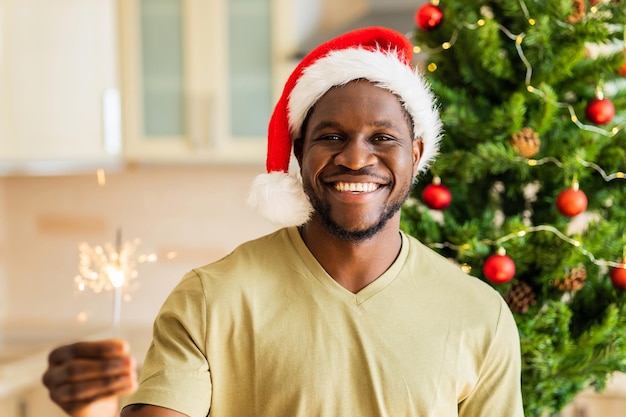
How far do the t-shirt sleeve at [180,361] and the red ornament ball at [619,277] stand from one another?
81 cm

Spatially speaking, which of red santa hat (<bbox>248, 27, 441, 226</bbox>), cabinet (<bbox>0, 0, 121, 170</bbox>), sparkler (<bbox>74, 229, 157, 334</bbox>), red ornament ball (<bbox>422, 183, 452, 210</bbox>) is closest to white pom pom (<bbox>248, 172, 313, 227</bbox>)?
red santa hat (<bbox>248, 27, 441, 226</bbox>)

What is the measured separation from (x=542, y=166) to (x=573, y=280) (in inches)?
9.0

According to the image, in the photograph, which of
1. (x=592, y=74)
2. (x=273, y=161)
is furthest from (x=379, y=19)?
(x=273, y=161)

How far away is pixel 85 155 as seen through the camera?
2672 mm

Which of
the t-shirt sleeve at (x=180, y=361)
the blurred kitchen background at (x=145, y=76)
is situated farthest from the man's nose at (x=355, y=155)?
A: the blurred kitchen background at (x=145, y=76)

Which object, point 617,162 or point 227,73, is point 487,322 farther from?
point 227,73

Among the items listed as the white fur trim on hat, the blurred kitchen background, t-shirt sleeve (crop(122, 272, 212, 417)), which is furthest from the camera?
the blurred kitchen background

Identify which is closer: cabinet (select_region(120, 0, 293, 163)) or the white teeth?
the white teeth

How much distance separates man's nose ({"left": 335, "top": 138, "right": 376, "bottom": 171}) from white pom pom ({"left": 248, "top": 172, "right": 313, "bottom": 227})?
0.40 ft

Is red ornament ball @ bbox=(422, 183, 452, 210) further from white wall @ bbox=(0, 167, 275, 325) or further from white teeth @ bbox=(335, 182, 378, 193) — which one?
white wall @ bbox=(0, 167, 275, 325)

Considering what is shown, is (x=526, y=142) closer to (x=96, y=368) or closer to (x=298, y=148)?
(x=298, y=148)

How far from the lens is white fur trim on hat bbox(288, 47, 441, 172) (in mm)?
1104

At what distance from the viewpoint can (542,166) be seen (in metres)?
1.45

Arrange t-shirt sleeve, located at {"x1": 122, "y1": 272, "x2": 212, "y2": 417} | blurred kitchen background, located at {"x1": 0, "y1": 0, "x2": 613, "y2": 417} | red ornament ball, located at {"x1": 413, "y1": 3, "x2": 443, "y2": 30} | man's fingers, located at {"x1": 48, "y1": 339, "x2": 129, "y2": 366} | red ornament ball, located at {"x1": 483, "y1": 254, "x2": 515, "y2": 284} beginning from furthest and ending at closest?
blurred kitchen background, located at {"x1": 0, "y1": 0, "x2": 613, "y2": 417}
red ornament ball, located at {"x1": 413, "y1": 3, "x2": 443, "y2": 30}
red ornament ball, located at {"x1": 483, "y1": 254, "x2": 515, "y2": 284}
t-shirt sleeve, located at {"x1": 122, "y1": 272, "x2": 212, "y2": 417}
man's fingers, located at {"x1": 48, "y1": 339, "x2": 129, "y2": 366}
